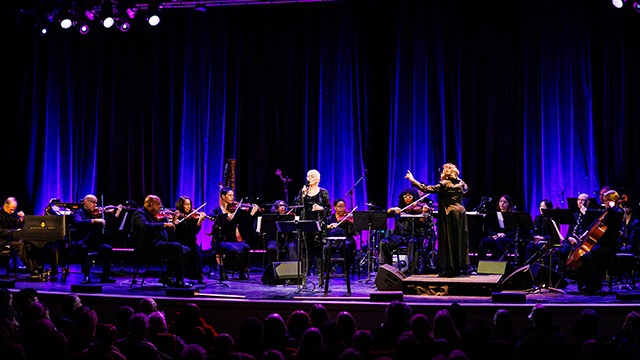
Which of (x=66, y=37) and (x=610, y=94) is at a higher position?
(x=66, y=37)

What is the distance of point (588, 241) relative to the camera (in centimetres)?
823

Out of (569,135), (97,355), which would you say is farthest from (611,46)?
(97,355)

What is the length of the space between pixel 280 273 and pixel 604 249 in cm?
454

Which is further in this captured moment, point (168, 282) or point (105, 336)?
point (168, 282)

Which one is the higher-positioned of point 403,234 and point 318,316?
point 403,234

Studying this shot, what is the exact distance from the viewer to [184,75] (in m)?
13.0

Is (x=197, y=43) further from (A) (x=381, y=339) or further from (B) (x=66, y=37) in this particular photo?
(A) (x=381, y=339)

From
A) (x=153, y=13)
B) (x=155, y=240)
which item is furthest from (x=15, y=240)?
(x=153, y=13)

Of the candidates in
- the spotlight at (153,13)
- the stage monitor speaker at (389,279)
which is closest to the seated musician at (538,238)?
the stage monitor speaker at (389,279)

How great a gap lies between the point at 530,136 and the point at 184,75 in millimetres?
7349

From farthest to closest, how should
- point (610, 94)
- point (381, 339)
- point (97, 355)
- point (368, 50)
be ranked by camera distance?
1. point (368, 50)
2. point (610, 94)
3. point (381, 339)
4. point (97, 355)

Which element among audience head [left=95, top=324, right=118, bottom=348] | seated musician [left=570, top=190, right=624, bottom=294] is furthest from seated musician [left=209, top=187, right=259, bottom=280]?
audience head [left=95, top=324, right=118, bottom=348]

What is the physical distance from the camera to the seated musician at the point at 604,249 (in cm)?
799

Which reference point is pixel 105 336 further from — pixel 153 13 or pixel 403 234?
pixel 153 13
